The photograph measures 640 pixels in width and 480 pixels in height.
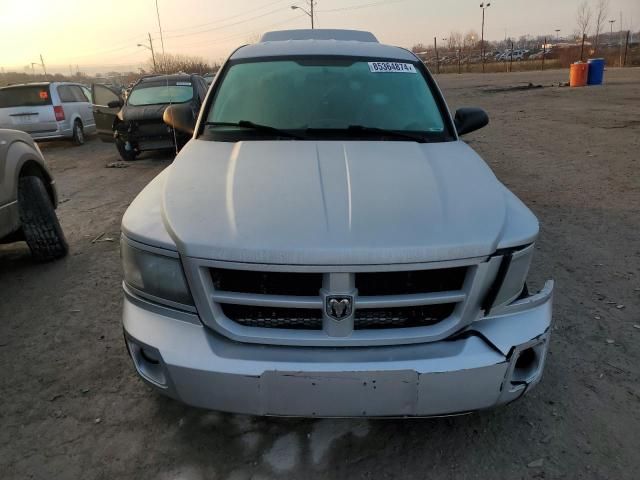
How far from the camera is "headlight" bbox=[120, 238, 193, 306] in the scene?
6.47 feet

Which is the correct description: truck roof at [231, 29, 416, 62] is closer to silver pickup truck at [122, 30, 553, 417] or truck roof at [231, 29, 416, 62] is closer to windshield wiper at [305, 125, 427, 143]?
windshield wiper at [305, 125, 427, 143]

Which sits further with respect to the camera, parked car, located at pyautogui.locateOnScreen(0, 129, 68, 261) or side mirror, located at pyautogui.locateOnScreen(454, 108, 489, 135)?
parked car, located at pyautogui.locateOnScreen(0, 129, 68, 261)

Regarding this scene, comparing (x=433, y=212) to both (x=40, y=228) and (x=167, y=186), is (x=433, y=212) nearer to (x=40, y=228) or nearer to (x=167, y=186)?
(x=167, y=186)

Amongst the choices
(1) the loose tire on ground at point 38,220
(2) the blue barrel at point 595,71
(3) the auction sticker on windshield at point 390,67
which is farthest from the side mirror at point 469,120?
(2) the blue barrel at point 595,71

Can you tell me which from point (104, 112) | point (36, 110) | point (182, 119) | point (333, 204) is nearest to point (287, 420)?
point (333, 204)

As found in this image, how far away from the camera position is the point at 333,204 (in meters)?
2.06

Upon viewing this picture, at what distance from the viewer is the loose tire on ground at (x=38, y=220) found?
14.1 ft

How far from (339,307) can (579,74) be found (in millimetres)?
23331

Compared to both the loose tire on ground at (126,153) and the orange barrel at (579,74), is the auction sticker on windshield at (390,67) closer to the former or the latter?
the loose tire on ground at (126,153)

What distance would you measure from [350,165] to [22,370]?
2.20 meters

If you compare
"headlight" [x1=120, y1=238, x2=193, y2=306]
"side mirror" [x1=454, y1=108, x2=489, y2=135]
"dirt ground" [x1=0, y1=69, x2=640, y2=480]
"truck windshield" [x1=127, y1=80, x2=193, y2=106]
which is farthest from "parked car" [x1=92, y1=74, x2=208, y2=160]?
"headlight" [x1=120, y1=238, x2=193, y2=306]

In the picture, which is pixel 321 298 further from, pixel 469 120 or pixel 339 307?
pixel 469 120

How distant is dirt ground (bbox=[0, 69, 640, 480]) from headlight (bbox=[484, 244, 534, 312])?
2.34 ft

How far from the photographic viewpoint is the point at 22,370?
9.43ft
